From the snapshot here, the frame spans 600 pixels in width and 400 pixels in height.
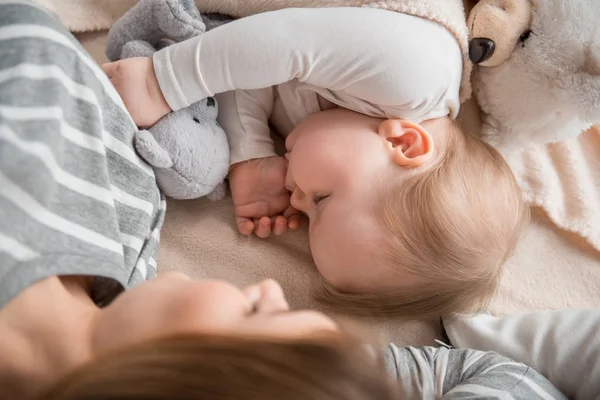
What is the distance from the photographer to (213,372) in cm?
49

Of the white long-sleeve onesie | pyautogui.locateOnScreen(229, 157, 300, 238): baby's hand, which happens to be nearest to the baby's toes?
pyautogui.locateOnScreen(229, 157, 300, 238): baby's hand

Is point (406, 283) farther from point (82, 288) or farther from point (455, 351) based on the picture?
point (82, 288)

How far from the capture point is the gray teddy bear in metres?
0.88

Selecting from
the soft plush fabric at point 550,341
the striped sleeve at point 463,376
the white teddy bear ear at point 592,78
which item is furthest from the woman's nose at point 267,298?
the white teddy bear ear at point 592,78

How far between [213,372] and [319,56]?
54 cm

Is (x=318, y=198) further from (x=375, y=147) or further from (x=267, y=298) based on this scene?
(x=267, y=298)

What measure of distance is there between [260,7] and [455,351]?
2.14 ft

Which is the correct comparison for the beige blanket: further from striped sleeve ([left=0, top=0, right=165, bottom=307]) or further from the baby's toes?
striped sleeve ([left=0, top=0, right=165, bottom=307])

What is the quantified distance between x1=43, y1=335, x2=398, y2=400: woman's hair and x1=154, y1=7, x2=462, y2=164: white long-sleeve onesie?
18.8 inches

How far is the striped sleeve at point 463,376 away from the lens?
0.84m

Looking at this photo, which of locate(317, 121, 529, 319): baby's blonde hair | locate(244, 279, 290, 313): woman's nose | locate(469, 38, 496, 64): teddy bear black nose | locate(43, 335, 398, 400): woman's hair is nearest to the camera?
locate(43, 335, 398, 400): woman's hair

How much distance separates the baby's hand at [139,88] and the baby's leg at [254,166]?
0.48ft

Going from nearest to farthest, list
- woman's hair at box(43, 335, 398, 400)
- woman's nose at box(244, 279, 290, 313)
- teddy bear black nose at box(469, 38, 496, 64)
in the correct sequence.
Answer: woman's hair at box(43, 335, 398, 400) < woman's nose at box(244, 279, 290, 313) < teddy bear black nose at box(469, 38, 496, 64)

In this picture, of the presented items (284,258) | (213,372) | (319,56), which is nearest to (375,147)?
(319,56)
